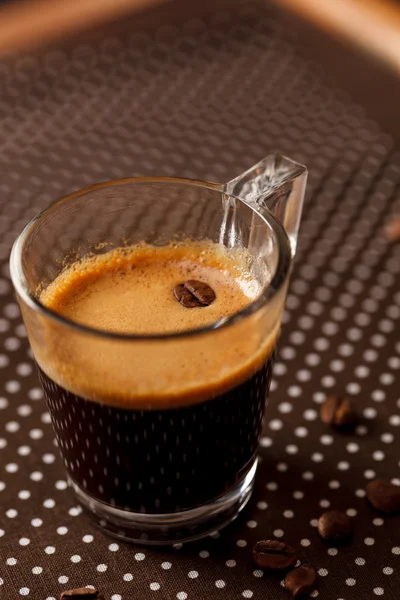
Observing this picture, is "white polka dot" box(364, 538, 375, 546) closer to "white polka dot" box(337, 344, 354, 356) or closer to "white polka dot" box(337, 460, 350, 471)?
"white polka dot" box(337, 460, 350, 471)

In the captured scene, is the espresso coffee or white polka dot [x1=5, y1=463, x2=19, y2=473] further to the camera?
white polka dot [x1=5, y1=463, x2=19, y2=473]

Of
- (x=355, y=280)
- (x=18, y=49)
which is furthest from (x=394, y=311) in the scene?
(x=18, y=49)

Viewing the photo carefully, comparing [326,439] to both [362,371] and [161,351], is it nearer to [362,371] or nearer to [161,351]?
[362,371]

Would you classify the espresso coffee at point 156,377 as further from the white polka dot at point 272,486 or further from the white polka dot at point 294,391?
the white polka dot at point 294,391

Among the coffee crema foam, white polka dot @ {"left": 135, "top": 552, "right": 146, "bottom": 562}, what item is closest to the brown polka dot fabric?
white polka dot @ {"left": 135, "top": 552, "right": 146, "bottom": 562}

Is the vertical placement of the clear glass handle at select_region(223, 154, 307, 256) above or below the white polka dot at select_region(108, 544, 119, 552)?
above

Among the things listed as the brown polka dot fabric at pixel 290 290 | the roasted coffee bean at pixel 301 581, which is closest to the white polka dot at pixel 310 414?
the brown polka dot fabric at pixel 290 290
